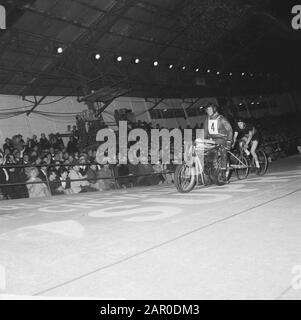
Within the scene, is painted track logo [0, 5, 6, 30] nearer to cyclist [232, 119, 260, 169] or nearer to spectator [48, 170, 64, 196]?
spectator [48, 170, 64, 196]

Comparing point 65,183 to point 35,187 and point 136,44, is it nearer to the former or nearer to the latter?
point 35,187

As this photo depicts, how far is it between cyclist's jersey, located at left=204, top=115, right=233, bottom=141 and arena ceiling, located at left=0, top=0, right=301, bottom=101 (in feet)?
25.1

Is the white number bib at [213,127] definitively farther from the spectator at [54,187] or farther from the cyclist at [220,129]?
the spectator at [54,187]

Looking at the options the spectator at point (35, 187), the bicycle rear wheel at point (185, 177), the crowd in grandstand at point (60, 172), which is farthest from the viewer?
the spectator at point (35, 187)

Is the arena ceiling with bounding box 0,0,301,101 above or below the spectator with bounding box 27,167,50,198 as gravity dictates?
above

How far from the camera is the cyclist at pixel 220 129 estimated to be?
9641 mm

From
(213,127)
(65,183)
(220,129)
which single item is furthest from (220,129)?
(65,183)

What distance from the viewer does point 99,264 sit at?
12.2 ft

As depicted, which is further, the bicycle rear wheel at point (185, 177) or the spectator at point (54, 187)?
the spectator at point (54, 187)

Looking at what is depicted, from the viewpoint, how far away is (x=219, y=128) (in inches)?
381

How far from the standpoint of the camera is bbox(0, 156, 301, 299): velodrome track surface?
3053mm

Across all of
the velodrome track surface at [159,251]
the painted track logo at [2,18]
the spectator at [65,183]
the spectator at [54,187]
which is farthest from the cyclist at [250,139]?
the painted track logo at [2,18]

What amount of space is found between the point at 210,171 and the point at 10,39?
9514 mm

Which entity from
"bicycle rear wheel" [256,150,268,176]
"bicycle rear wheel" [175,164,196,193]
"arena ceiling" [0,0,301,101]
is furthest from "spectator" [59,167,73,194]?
"bicycle rear wheel" [256,150,268,176]
